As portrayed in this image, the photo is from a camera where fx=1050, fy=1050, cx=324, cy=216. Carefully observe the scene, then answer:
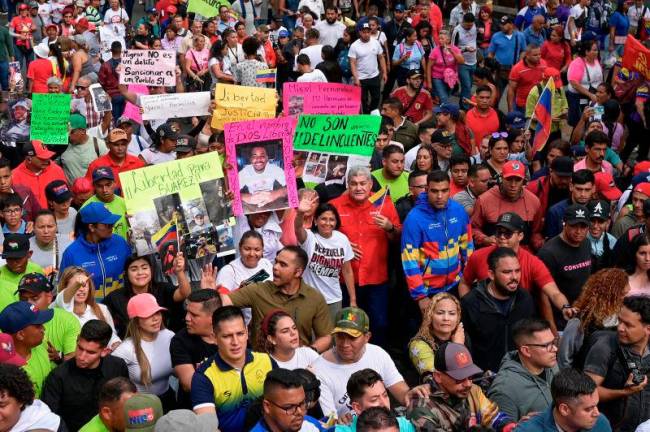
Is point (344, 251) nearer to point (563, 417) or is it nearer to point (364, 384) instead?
point (364, 384)

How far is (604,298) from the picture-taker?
22.4ft

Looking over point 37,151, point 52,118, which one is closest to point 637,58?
point 52,118

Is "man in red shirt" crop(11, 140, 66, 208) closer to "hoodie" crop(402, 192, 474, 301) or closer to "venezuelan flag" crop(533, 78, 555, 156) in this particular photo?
"hoodie" crop(402, 192, 474, 301)

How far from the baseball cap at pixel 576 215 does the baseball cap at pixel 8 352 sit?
409 cm

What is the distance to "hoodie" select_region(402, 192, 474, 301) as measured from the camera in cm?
819

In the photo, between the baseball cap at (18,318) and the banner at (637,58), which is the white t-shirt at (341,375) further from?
the banner at (637,58)

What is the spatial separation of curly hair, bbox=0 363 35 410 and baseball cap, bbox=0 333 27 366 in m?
0.42

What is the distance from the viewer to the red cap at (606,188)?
372 inches

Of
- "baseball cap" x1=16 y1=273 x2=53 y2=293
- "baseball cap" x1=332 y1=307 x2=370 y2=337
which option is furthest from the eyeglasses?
"baseball cap" x1=16 y1=273 x2=53 y2=293

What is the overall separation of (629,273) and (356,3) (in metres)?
14.0

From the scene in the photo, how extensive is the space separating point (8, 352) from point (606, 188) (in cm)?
567

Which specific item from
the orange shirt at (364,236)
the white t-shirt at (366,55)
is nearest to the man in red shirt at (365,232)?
the orange shirt at (364,236)

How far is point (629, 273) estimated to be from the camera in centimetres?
761

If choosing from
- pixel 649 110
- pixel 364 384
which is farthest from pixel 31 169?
pixel 649 110
